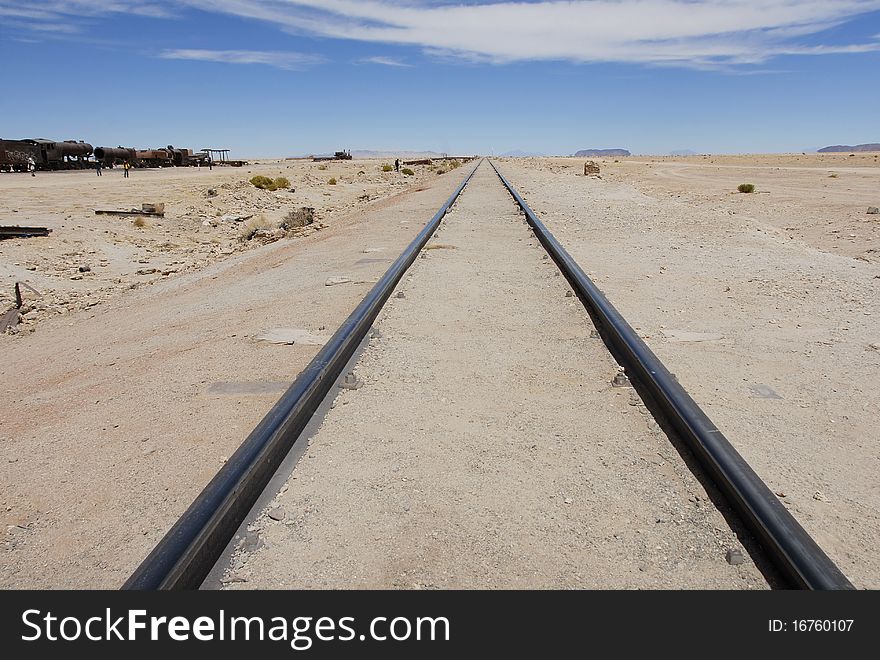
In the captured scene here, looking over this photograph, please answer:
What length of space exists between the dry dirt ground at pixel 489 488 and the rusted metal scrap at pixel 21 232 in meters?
12.2

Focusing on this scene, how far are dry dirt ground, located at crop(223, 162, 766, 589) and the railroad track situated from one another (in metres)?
0.10

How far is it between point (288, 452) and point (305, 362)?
1.68 meters

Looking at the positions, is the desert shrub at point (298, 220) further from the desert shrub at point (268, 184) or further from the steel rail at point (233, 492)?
the desert shrub at point (268, 184)

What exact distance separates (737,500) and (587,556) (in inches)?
25.9

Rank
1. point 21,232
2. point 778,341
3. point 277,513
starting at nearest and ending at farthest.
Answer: point 277,513, point 778,341, point 21,232

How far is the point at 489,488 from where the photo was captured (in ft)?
10.3

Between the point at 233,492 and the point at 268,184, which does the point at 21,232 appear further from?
the point at 268,184

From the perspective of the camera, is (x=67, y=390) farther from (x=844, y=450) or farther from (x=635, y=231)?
(x=635, y=231)

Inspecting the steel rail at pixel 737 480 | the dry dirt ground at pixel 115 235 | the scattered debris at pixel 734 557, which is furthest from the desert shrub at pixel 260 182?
the scattered debris at pixel 734 557

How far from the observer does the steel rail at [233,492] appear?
2262 millimetres

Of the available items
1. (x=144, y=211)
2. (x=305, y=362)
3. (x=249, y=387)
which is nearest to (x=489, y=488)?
(x=249, y=387)
